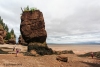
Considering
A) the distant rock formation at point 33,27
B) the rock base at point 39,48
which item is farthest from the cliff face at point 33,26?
the rock base at point 39,48

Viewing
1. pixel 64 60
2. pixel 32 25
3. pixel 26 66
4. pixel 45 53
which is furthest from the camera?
pixel 32 25

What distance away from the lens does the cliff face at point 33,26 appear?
107 feet

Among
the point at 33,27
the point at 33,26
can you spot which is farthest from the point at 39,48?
the point at 33,26

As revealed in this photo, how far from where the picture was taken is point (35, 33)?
108 feet

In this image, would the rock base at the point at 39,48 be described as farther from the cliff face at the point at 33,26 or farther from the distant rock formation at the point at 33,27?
the cliff face at the point at 33,26

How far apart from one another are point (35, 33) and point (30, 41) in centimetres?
175

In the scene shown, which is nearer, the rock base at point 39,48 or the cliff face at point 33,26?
the rock base at point 39,48

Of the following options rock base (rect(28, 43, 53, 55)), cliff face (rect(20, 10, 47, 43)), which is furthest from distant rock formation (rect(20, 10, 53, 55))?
rock base (rect(28, 43, 53, 55))

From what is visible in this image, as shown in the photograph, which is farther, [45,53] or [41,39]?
[41,39]

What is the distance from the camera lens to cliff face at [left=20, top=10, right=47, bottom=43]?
107ft

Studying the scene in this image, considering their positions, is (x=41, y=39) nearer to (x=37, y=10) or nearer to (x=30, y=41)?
(x=30, y=41)

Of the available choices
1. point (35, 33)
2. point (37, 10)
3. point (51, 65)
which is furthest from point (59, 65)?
point (37, 10)

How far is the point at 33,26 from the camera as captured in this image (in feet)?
108

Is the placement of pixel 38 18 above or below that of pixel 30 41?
above
